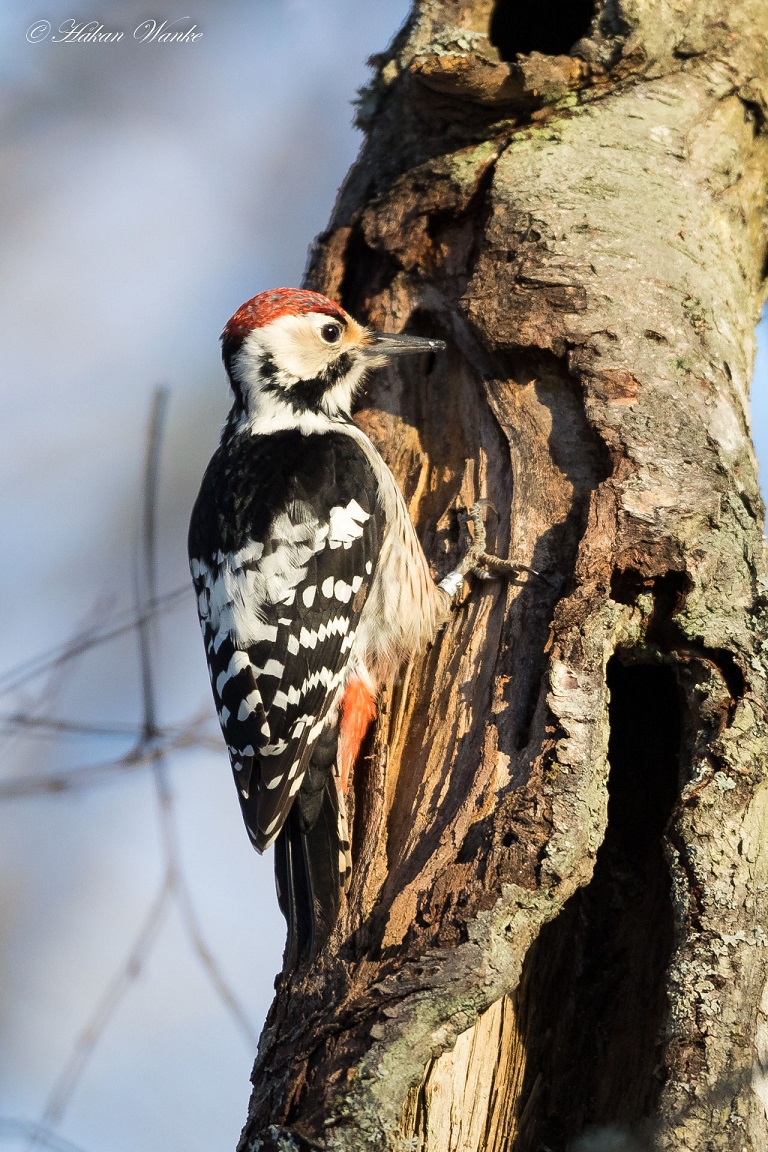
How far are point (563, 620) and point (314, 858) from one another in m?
0.87

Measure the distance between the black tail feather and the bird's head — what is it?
1.46 metres

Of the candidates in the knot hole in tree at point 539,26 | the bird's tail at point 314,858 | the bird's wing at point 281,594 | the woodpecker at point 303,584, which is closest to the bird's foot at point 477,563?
the woodpecker at point 303,584

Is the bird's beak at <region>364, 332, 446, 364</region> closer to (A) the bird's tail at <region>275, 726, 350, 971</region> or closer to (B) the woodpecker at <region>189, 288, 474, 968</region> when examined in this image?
(B) the woodpecker at <region>189, 288, 474, 968</region>

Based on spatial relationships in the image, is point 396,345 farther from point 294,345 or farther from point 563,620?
point 563,620

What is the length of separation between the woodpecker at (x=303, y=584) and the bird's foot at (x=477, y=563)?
0.5 inches

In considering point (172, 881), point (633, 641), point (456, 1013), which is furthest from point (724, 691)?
point (172, 881)

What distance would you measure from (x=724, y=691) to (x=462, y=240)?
1876mm

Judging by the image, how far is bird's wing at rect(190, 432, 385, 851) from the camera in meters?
3.09

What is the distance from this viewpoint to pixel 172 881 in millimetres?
3297

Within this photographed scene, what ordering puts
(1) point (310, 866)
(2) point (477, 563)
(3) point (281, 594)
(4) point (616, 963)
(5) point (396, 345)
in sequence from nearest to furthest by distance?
1. (4) point (616, 963)
2. (1) point (310, 866)
3. (2) point (477, 563)
4. (3) point (281, 594)
5. (5) point (396, 345)

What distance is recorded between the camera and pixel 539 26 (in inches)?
166

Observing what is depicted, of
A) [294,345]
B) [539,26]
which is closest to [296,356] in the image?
[294,345]

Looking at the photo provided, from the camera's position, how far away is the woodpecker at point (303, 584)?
9.79 feet

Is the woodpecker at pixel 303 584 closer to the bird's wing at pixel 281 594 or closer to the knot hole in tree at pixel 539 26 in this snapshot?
the bird's wing at pixel 281 594
